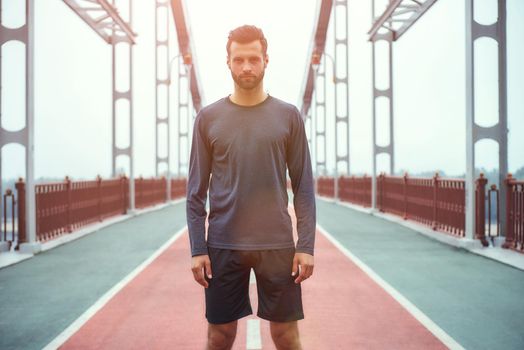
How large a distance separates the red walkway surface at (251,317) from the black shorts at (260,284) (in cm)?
181

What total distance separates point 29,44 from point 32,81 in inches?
26.5

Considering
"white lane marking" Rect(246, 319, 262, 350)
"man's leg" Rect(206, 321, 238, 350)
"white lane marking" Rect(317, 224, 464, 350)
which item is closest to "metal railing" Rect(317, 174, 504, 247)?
"white lane marking" Rect(317, 224, 464, 350)

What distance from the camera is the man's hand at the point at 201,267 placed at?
8.49ft

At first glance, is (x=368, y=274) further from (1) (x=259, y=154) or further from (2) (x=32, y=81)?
(2) (x=32, y=81)

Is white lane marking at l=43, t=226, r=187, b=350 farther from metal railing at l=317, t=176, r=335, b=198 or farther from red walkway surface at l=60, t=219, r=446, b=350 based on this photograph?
metal railing at l=317, t=176, r=335, b=198

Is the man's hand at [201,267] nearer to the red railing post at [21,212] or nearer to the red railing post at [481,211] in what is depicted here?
the red railing post at [21,212]

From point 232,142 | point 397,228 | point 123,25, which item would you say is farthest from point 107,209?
point 232,142

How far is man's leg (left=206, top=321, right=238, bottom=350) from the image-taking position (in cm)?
270

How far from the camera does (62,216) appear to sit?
11695 mm

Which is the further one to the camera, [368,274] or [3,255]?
[3,255]

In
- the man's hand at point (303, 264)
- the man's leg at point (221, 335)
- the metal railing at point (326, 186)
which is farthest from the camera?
the metal railing at point (326, 186)

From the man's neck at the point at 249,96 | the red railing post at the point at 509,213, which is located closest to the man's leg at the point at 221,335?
the man's neck at the point at 249,96

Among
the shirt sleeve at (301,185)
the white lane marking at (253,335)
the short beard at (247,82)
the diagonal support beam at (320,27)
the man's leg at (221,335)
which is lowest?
the white lane marking at (253,335)

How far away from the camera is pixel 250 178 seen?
2.61 m
